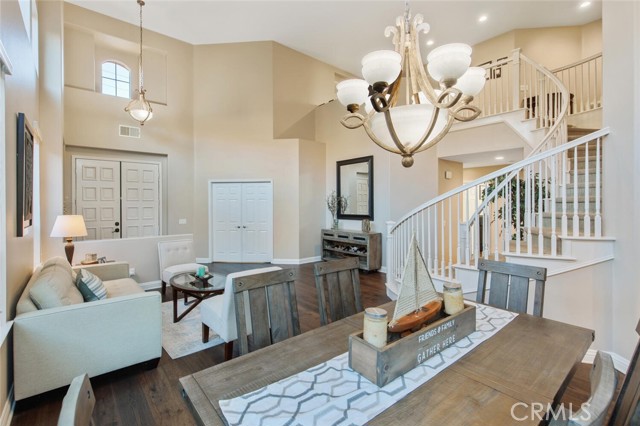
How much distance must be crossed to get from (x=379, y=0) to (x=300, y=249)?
5.36 meters

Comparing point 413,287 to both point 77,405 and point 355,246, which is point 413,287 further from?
point 355,246

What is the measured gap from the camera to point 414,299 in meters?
1.45

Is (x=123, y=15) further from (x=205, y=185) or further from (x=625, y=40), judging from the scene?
(x=625, y=40)

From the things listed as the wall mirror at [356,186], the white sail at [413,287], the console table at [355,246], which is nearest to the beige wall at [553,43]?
the wall mirror at [356,186]

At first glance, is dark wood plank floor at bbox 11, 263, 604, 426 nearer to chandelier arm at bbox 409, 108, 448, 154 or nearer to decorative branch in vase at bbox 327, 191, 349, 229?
chandelier arm at bbox 409, 108, 448, 154

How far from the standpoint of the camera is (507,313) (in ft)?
6.21

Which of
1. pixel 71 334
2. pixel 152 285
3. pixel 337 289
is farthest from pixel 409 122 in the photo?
pixel 152 285

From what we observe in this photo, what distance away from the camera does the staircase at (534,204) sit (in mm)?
2719

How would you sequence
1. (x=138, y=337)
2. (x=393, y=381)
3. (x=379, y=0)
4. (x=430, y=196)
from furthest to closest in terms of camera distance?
(x=430, y=196) → (x=379, y=0) → (x=138, y=337) → (x=393, y=381)

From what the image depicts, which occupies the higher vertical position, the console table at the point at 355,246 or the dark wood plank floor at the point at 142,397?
A: the console table at the point at 355,246

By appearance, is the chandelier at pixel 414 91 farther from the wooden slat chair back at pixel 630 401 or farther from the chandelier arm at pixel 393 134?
the wooden slat chair back at pixel 630 401

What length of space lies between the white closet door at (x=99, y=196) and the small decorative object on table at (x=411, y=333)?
6823 millimetres

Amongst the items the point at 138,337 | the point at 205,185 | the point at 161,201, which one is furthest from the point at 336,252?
the point at 138,337

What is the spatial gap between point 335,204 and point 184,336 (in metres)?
4.70
